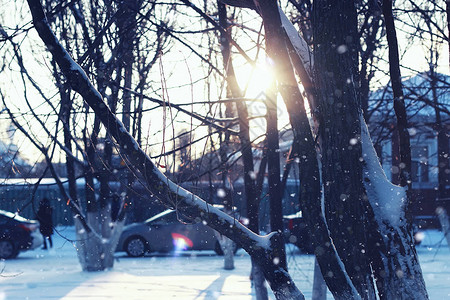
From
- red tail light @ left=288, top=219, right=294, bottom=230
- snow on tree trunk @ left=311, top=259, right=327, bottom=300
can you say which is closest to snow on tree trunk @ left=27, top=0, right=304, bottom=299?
snow on tree trunk @ left=311, top=259, right=327, bottom=300

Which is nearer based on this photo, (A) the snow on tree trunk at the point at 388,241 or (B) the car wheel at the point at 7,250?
(A) the snow on tree trunk at the point at 388,241

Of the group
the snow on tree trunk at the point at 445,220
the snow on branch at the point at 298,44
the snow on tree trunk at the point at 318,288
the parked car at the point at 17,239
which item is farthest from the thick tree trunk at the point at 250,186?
the parked car at the point at 17,239

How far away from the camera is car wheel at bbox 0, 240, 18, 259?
50.0 ft

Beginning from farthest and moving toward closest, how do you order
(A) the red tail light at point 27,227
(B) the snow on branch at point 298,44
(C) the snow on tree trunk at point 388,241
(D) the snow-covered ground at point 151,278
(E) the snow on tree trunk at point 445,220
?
(A) the red tail light at point 27,227
(E) the snow on tree trunk at point 445,220
(D) the snow-covered ground at point 151,278
(B) the snow on branch at point 298,44
(C) the snow on tree trunk at point 388,241

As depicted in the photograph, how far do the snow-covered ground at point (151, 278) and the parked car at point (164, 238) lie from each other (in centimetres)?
33

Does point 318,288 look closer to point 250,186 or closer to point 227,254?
point 250,186

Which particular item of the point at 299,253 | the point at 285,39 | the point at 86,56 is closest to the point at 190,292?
the point at 86,56

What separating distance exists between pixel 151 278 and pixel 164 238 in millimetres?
4569

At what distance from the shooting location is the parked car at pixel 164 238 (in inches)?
635

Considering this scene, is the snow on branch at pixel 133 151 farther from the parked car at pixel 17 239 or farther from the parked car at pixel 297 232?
the parked car at pixel 17 239

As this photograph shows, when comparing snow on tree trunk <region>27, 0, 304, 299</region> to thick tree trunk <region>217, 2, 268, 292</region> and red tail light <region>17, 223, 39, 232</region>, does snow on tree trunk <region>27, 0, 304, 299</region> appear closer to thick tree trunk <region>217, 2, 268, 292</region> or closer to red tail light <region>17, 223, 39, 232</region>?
thick tree trunk <region>217, 2, 268, 292</region>

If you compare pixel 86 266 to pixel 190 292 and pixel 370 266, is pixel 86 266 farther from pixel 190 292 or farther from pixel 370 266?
pixel 370 266

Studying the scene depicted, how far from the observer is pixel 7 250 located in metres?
15.3

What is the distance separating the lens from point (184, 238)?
16156mm
